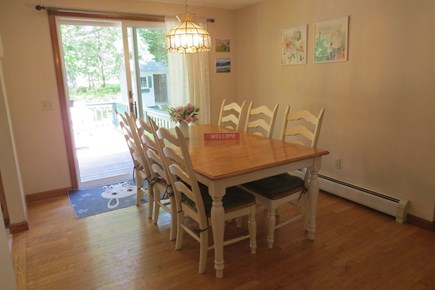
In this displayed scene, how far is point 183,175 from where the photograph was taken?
1998 mm

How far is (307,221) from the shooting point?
2506 millimetres

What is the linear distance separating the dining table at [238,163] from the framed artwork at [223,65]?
205 centimetres

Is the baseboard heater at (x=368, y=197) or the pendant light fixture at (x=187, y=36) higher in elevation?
the pendant light fixture at (x=187, y=36)

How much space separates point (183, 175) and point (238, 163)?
1.28ft

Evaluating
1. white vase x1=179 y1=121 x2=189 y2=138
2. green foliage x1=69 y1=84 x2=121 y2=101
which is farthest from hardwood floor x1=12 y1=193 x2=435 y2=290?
green foliage x1=69 y1=84 x2=121 y2=101

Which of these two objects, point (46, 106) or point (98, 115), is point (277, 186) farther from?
point (98, 115)

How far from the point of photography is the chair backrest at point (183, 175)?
1.88 m

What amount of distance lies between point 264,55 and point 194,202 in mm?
2807

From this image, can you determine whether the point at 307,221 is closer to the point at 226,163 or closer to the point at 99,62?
the point at 226,163

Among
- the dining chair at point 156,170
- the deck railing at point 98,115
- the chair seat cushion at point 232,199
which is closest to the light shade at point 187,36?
the dining chair at point 156,170

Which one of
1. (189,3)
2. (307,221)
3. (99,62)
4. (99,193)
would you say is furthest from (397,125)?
(99,62)

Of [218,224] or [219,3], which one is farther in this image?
[219,3]

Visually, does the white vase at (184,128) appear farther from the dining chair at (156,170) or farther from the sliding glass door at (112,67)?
the sliding glass door at (112,67)

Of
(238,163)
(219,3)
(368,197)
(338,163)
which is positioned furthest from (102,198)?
(219,3)
